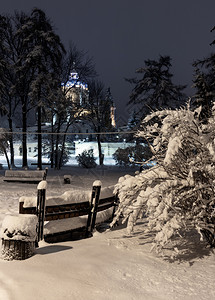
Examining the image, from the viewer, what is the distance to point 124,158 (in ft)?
105

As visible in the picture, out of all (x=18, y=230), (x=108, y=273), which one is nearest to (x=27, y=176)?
(x=18, y=230)

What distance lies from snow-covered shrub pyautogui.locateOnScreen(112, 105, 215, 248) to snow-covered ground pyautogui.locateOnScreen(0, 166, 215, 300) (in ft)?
1.36

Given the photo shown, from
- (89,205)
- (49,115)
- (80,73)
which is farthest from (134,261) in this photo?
(80,73)

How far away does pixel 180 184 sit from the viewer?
16.0ft

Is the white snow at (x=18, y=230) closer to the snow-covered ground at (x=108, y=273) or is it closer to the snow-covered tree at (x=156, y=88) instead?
the snow-covered ground at (x=108, y=273)

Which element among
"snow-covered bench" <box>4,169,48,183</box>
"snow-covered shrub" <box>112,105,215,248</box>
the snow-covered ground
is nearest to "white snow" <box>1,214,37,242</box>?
the snow-covered ground

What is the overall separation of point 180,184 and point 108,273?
74.7 inches

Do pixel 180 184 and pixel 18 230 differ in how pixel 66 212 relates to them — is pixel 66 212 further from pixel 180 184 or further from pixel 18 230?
pixel 180 184

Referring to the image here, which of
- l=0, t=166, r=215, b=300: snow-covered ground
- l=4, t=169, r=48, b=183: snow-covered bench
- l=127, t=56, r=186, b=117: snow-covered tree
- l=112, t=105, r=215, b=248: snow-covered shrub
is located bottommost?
l=0, t=166, r=215, b=300: snow-covered ground

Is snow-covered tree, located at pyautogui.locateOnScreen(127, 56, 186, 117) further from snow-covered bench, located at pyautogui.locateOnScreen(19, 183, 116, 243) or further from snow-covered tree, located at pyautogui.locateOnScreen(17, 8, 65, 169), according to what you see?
snow-covered bench, located at pyautogui.locateOnScreen(19, 183, 116, 243)

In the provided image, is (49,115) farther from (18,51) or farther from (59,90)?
(18,51)

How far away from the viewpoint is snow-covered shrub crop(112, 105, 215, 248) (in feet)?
14.8

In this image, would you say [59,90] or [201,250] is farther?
[59,90]

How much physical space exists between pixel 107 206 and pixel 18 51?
23381 mm
